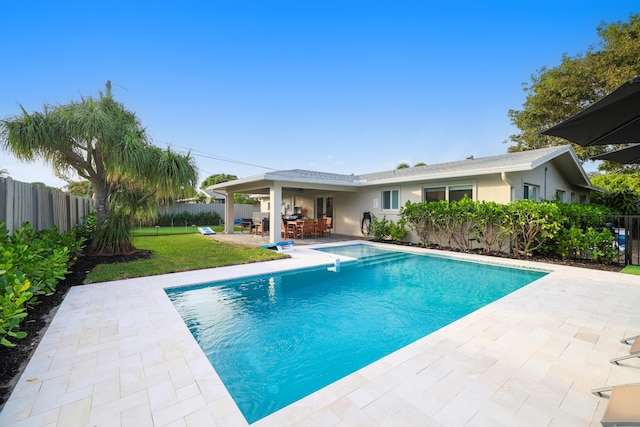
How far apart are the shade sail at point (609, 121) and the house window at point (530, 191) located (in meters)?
8.42

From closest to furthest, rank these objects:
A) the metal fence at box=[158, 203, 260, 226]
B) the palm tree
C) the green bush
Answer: the green bush → the palm tree → the metal fence at box=[158, 203, 260, 226]

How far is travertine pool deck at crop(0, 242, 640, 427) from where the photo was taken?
2.07 meters

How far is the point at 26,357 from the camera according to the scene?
2.96 metres

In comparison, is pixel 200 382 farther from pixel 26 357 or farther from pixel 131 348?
pixel 26 357

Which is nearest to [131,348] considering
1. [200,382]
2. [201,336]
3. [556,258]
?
[201,336]

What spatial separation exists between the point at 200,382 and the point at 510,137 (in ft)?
83.1

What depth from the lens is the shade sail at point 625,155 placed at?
11.8ft

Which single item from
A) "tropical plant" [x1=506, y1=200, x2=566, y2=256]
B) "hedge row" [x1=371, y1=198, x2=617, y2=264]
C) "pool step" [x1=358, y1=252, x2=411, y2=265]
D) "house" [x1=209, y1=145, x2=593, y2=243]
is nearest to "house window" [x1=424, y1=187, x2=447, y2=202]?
"house" [x1=209, y1=145, x2=593, y2=243]

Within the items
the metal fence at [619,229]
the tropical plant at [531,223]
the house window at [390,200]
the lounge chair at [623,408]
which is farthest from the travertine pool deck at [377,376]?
the house window at [390,200]

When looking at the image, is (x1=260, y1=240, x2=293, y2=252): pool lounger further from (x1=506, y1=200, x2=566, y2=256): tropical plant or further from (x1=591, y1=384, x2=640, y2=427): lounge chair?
(x1=591, y1=384, x2=640, y2=427): lounge chair

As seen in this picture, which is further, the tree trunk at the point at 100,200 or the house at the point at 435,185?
the house at the point at 435,185

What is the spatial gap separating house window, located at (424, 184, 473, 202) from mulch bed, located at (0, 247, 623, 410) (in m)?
4.02

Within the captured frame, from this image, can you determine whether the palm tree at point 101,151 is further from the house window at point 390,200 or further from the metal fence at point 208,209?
the metal fence at point 208,209

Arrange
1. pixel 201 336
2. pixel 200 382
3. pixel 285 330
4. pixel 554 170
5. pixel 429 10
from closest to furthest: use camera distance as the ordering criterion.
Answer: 1. pixel 200 382
2. pixel 201 336
3. pixel 285 330
4. pixel 429 10
5. pixel 554 170
